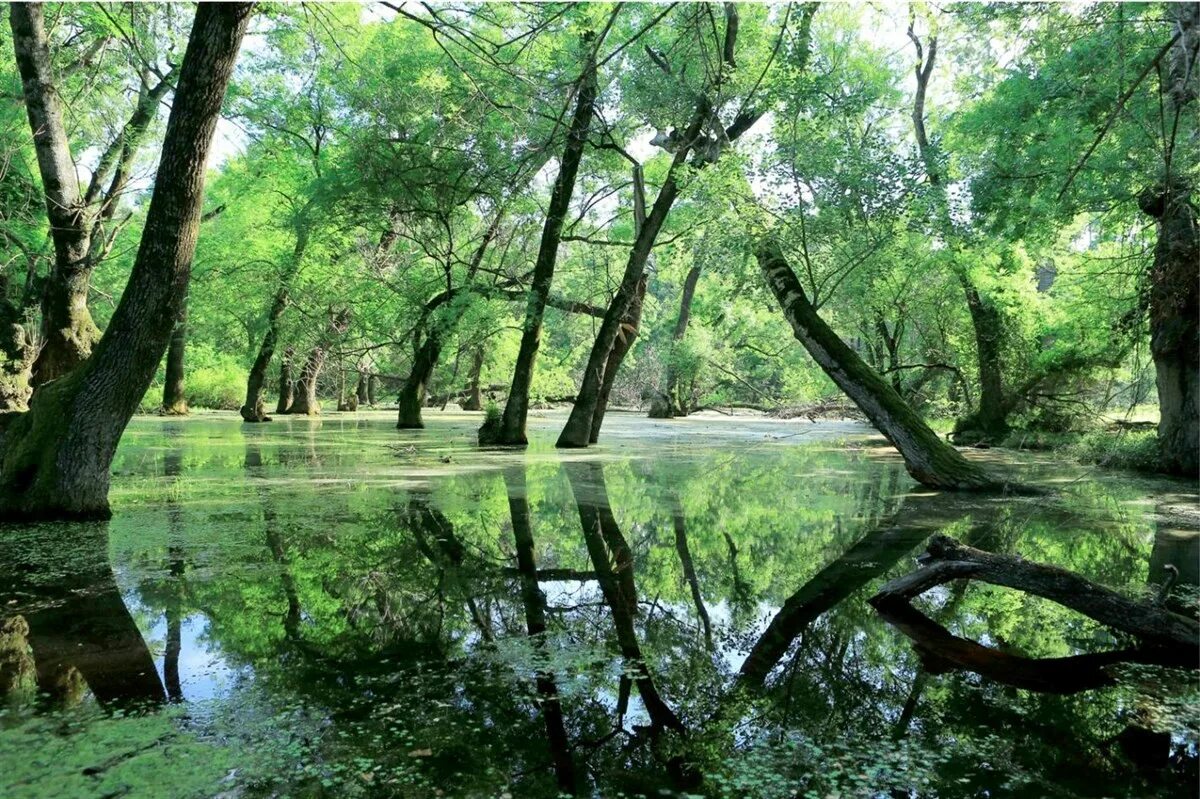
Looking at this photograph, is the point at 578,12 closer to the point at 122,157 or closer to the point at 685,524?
the point at 685,524

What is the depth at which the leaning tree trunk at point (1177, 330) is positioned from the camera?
9.26 meters

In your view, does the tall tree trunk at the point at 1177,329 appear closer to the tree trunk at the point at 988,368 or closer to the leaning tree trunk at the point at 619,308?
the tree trunk at the point at 988,368

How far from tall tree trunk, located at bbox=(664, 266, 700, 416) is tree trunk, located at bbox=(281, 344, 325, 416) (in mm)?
11808

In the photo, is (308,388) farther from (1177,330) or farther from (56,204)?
(1177,330)

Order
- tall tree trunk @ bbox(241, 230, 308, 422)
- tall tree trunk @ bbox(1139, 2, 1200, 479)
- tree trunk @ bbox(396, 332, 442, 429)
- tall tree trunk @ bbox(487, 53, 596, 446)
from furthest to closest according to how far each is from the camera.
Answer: tall tree trunk @ bbox(241, 230, 308, 422) < tree trunk @ bbox(396, 332, 442, 429) < tall tree trunk @ bbox(487, 53, 596, 446) < tall tree trunk @ bbox(1139, 2, 1200, 479)

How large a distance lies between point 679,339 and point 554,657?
24015mm

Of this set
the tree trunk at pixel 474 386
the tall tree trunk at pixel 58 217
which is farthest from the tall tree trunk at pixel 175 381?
the tall tree trunk at pixel 58 217

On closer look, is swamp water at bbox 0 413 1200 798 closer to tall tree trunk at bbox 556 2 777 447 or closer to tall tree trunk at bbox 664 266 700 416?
tall tree trunk at bbox 556 2 777 447

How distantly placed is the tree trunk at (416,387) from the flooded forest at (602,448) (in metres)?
0.27

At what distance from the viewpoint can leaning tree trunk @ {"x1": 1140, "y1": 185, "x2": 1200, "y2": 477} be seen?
9.26m

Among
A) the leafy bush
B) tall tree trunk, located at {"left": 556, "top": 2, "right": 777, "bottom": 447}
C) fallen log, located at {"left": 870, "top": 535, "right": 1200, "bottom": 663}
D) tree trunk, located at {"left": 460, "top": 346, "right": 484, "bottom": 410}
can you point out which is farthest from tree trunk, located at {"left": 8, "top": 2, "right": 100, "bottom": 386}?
tree trunk, located at {"left": 460, "top": 346, "right": 484, "bottom": 410}

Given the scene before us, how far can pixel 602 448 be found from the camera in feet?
49.0

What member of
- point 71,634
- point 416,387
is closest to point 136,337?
point 71,634

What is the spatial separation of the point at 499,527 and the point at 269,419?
1711cm
